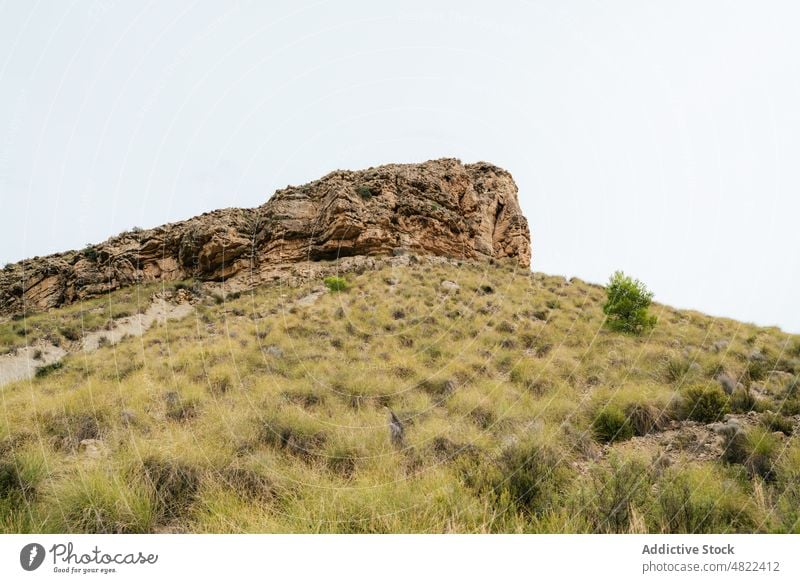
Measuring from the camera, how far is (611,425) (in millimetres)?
5820

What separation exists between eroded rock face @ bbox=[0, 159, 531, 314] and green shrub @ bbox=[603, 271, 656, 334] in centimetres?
1428

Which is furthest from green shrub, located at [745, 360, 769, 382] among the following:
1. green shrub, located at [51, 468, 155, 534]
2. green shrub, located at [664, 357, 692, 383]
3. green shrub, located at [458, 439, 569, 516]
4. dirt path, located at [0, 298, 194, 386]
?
dirt path, located at [0, 298, 194, 386]

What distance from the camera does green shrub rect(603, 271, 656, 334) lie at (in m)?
12.8

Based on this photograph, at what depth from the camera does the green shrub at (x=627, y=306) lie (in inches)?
504

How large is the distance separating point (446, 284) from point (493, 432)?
14897mm

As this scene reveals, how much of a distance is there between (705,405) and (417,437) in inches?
175

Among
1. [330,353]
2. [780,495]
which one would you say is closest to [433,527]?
[780,495]

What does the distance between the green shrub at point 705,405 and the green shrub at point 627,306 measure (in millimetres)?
6907

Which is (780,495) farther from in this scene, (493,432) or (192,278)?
(192,278)

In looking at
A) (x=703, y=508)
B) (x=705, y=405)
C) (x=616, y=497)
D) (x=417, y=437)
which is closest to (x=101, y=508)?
(x=417, y=437)

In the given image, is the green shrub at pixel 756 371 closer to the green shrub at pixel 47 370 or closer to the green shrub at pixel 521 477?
the green shrub at pixel 521 477

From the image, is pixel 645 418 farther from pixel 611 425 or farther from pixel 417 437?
pixel 417 437

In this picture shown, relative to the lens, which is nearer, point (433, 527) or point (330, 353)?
point (433, 527)
